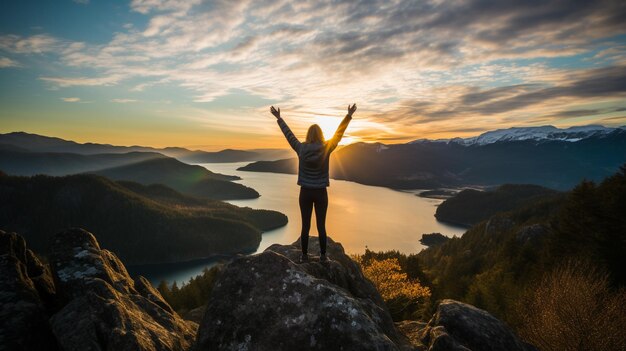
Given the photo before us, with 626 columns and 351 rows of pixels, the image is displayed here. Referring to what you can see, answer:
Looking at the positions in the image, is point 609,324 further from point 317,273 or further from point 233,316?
point 233,316

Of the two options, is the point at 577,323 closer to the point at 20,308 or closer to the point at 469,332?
the point at 469,332

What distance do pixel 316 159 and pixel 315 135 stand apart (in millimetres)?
928

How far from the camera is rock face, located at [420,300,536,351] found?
11.2 m

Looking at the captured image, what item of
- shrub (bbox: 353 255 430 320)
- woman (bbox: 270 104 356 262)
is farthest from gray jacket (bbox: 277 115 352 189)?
shrub (bbox: 353 255 430 320)

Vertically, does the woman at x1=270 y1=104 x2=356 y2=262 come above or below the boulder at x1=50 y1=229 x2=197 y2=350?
above

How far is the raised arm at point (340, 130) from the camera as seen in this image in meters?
10.9

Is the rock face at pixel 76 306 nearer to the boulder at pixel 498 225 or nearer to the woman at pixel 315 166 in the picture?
the woman at pixel 315 166

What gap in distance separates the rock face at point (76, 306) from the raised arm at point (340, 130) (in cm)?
820

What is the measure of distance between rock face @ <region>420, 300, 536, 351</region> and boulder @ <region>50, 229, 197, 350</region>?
9034 millimetres

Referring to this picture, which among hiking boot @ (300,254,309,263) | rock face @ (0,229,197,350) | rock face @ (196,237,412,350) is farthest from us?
hiking boot @ (300,254,309,263)

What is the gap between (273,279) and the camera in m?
9.88

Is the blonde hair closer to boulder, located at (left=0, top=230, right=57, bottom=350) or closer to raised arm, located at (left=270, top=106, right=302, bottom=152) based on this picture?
raised arm, located at (left=270, top=106, right=302, bottom=152)

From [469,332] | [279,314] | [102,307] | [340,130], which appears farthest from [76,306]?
Result: [469,332]

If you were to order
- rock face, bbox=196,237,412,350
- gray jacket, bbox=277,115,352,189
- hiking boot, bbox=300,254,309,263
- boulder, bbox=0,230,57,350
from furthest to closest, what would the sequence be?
hiking boot, bbox=300,254,309,263
gray jacket, bbox=277,115,352,189
boulder, bbox=0,230,57,350
rock face, bbox=196,237,412,350
